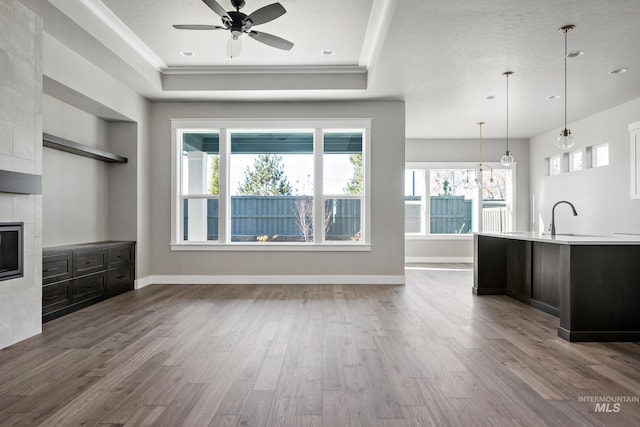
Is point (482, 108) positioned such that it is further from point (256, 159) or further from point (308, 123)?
point (256, 159)

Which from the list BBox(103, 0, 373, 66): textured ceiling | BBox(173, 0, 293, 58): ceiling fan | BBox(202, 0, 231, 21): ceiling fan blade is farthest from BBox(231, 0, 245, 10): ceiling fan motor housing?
BBox(103, 0, 373, 66): textured ceiling

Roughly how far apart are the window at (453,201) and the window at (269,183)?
129 inches

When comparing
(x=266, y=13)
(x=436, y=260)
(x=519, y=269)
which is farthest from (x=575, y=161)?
(x=266, y=13)

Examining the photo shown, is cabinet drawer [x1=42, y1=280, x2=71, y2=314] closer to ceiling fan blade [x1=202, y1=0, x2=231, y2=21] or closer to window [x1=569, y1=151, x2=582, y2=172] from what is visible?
ceiling fan blade [x1=202, y1=0, x2=231, y2=21]

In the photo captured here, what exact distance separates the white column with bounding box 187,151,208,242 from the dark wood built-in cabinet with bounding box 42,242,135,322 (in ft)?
3.02

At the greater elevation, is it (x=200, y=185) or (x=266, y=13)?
(x=266, y=13)

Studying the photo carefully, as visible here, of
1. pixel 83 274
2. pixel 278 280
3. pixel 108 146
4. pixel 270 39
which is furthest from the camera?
pixel 278 280

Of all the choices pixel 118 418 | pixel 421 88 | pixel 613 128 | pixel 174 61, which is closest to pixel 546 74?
pixel 421 88

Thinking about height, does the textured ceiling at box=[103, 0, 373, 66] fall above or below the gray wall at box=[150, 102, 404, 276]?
above

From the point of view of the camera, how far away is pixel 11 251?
10.5 feet

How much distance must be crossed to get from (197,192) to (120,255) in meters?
1.47

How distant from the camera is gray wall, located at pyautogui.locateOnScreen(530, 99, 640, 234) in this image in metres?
5.89

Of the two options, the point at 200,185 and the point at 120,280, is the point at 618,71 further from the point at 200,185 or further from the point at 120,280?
the point at 120,280

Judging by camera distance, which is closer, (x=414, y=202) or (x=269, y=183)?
(x=269, y=183)
